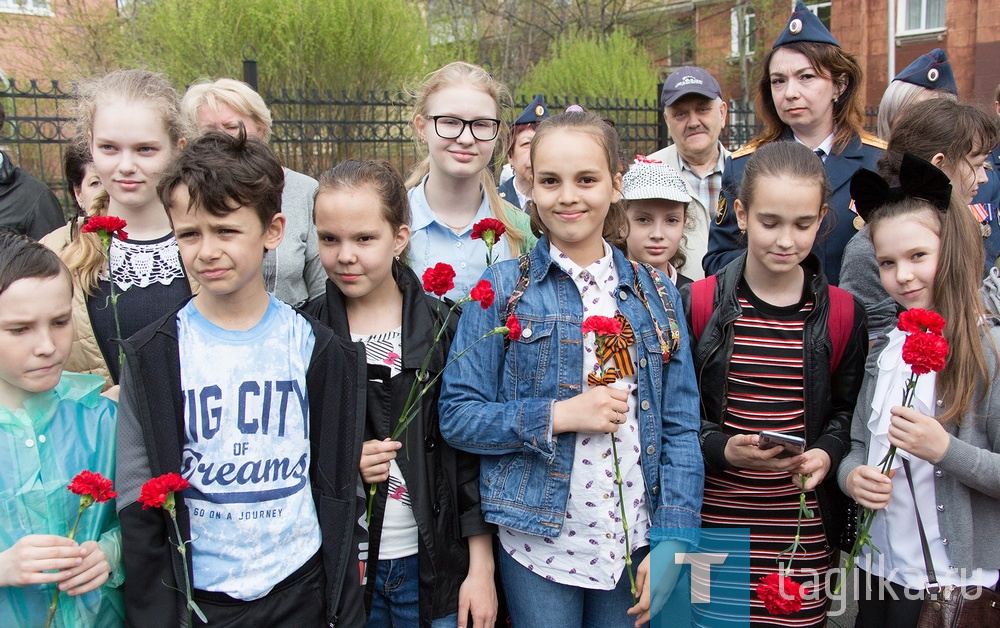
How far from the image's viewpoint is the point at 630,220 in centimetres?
303

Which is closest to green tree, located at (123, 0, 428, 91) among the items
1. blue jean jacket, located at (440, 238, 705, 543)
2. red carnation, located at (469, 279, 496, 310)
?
blue jean jacket, located at (440, 238, 705, 543)

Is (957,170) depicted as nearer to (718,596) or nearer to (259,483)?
(718,596)

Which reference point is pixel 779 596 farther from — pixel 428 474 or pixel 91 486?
pixel 91 486

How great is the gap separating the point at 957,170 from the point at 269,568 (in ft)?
8.44

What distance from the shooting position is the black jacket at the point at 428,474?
2.16 m

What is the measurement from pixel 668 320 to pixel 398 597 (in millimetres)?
1124

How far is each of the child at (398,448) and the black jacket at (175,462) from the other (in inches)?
3.8

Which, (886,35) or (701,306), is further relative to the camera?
(886,35)

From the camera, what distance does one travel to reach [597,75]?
15.0m

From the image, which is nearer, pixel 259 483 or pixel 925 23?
pixel 259 483

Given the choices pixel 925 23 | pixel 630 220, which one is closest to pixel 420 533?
pixel 630 220

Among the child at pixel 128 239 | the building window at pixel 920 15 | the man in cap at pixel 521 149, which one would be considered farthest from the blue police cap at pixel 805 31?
the building window at pixel 920 15

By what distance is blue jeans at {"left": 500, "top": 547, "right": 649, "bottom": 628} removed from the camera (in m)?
2.14

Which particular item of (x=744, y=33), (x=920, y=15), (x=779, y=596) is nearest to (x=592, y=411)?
(x=779, y=596)
